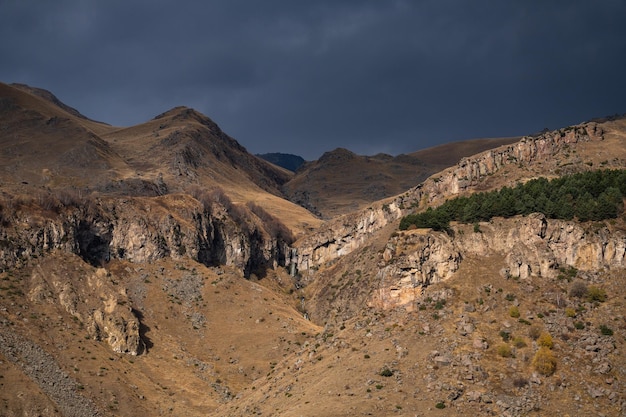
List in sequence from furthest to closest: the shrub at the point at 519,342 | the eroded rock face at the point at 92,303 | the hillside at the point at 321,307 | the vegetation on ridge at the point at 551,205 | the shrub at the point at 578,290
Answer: the eroded rock face at the point at 92,303 < the vegetation on ridge at the point at 551,205 < the shrub at the point at 578,290 < the shrub at the point at 519,342 < the hillside at the point at 321,307

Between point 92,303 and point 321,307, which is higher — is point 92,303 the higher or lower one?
the higher one

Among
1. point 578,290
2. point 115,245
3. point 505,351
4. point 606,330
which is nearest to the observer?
point 606,330

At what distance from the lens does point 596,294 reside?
58.3 m

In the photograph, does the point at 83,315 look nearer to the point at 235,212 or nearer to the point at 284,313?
the point at 284,313

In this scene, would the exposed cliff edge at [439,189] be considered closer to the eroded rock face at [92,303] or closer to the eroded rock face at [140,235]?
the eroded rock face at [140,235]

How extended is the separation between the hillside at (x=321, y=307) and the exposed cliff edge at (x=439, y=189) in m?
0.51

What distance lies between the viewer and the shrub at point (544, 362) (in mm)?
51688

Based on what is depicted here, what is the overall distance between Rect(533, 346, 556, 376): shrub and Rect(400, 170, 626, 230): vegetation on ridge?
18370 millimetres

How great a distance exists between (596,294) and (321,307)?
78.0 m

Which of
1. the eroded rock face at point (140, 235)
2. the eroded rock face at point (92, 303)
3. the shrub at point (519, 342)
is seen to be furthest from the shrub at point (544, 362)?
the eroded rock face at point (140, 235)

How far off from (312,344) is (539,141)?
75.8 metres

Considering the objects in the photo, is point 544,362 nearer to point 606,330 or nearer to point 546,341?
point 546,341

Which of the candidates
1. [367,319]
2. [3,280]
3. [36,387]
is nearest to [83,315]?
[3,280]

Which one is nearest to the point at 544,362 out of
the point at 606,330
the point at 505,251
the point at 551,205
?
the point at 606,330
